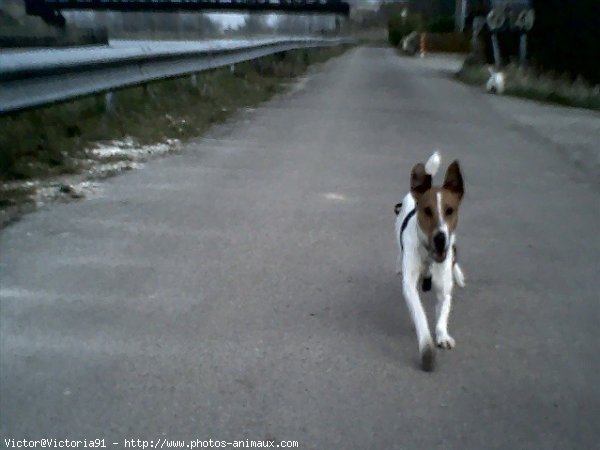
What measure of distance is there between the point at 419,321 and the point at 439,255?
0.37 metres

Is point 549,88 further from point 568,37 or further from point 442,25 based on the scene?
point 442,25

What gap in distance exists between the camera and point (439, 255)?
457cm

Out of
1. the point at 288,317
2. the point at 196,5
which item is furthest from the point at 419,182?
the point at 196,5

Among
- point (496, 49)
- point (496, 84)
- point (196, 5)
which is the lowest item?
point (496, 49)

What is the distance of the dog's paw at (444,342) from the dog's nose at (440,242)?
1.42 ft

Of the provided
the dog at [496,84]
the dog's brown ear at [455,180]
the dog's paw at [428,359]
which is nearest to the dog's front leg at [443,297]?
the dog's paw at [428,359]

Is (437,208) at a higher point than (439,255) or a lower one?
higher

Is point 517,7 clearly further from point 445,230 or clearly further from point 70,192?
point 445,230

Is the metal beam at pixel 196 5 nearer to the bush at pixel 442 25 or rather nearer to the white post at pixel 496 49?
the white post at pixel 496 49

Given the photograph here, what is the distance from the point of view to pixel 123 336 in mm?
4527

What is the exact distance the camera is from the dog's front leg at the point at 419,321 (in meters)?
4.24

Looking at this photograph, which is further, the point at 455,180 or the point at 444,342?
the point at 455,180

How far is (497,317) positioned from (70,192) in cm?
391

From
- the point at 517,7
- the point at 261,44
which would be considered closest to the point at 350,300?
the point at 261,44
